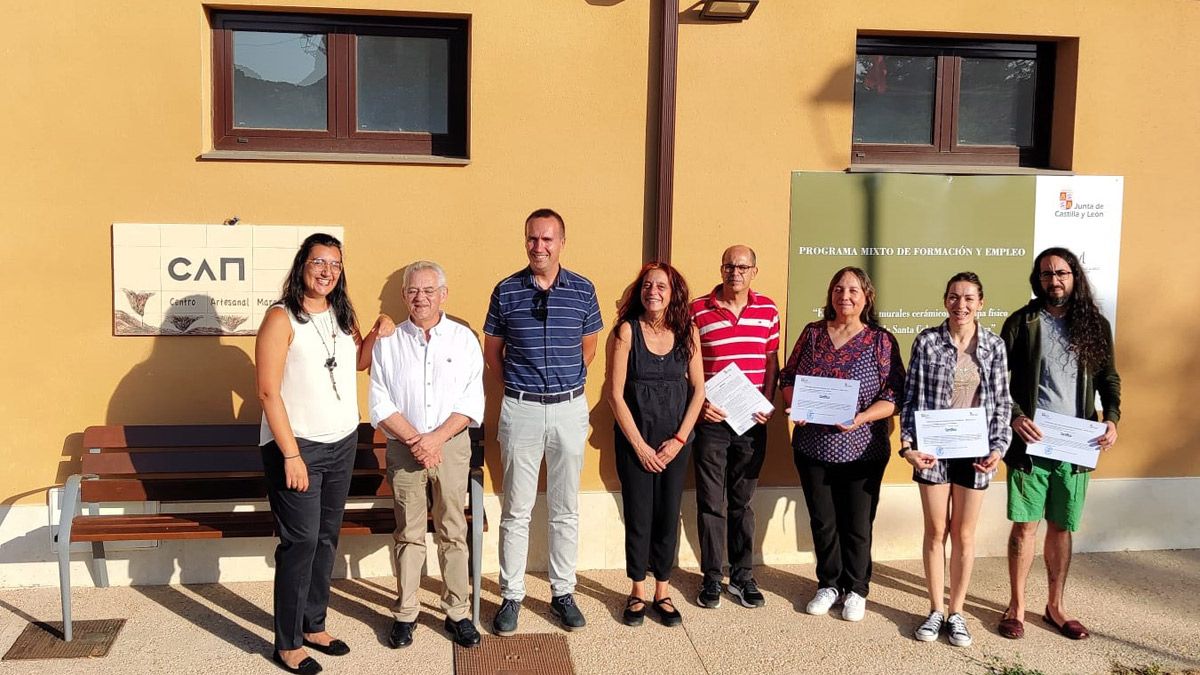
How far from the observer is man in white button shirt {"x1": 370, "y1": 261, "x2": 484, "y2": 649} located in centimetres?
438

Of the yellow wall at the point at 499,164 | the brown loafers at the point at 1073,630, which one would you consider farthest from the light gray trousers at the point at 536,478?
the brown loafers at the point at 1073,630

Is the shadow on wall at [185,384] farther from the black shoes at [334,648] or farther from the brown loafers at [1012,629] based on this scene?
the brown loafers at [1012,629]

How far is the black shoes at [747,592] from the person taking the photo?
4.98m

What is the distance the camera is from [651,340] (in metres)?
4.68

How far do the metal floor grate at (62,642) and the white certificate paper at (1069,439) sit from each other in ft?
14.1

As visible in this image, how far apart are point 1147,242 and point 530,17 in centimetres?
377

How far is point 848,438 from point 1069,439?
3.23ft

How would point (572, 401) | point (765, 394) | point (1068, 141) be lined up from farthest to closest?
point (1068, 141)
point (765, 394)
point (572, 401)

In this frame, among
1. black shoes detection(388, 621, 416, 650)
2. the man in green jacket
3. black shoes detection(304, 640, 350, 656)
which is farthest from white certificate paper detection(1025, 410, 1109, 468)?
black shoes detection(304, 640, 350, 656)

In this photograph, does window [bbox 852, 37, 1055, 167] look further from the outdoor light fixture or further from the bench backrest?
the bench backrest

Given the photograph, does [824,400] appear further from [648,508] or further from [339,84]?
[339,84]

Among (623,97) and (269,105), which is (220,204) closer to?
(269,105)

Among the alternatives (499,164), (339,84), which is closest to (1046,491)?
(499,164)

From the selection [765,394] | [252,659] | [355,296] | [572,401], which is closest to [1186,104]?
[765,394]
